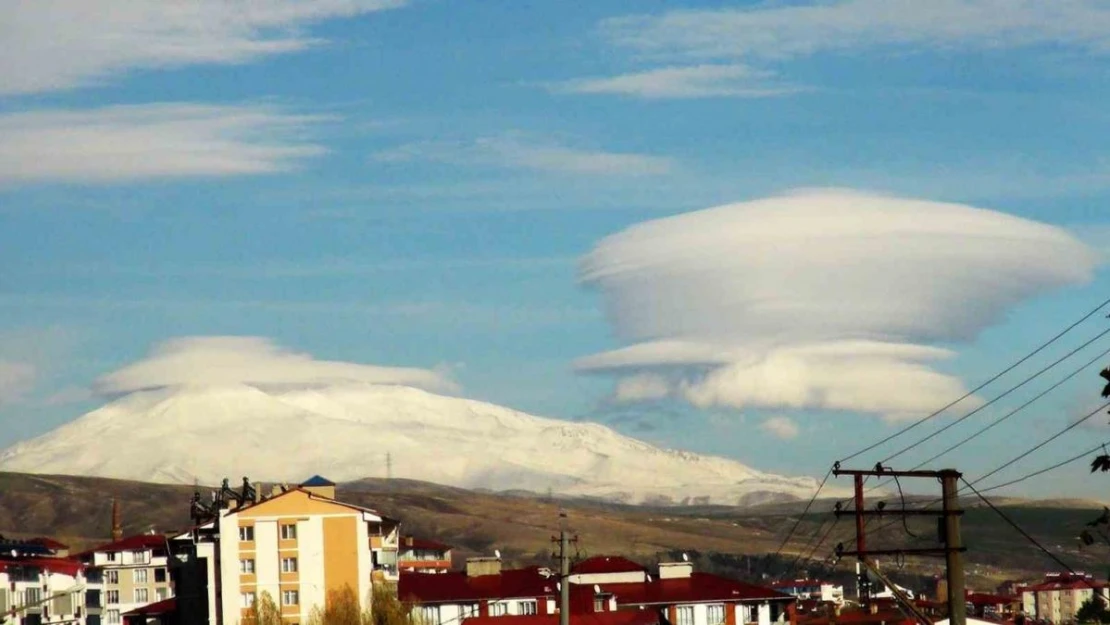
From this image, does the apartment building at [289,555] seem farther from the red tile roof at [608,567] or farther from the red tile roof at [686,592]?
the red tile roof at [608,567]

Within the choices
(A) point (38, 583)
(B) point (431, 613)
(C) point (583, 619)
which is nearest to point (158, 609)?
(B) point (431, 613)

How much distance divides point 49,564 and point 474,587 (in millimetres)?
56531

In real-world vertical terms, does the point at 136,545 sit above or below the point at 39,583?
above

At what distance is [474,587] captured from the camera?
135 meters

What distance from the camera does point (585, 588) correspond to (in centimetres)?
13025

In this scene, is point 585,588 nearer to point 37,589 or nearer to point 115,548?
point 37,589

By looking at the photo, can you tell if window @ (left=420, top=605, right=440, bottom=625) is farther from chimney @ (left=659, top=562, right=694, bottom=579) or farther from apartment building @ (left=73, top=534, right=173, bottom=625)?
apartment building @ (left=73, top=534, right=173, bottom=625)

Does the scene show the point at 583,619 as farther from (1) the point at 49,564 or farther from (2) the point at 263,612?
(1) the point at 49,564

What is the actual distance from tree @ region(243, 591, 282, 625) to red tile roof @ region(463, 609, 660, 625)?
1224 centimetres

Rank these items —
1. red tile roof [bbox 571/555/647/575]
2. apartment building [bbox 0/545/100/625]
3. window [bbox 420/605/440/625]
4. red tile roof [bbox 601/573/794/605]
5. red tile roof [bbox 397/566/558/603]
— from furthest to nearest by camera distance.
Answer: apartment building [bbox 0/545/100/625] → red tile roof [bbox 571/555/647/575] → red tile roof [bbox 601/573/794/605] → red tile roof [bbox 397/566/558/603] → window [bbox 420/605/440/625]

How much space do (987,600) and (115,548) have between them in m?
85.7

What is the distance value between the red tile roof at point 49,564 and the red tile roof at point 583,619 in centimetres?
4866

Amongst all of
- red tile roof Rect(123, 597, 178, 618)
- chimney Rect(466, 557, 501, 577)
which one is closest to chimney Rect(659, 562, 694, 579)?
chimney Rect(466, 557, 501, 577)

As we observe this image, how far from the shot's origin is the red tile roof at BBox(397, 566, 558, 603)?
433 ft
